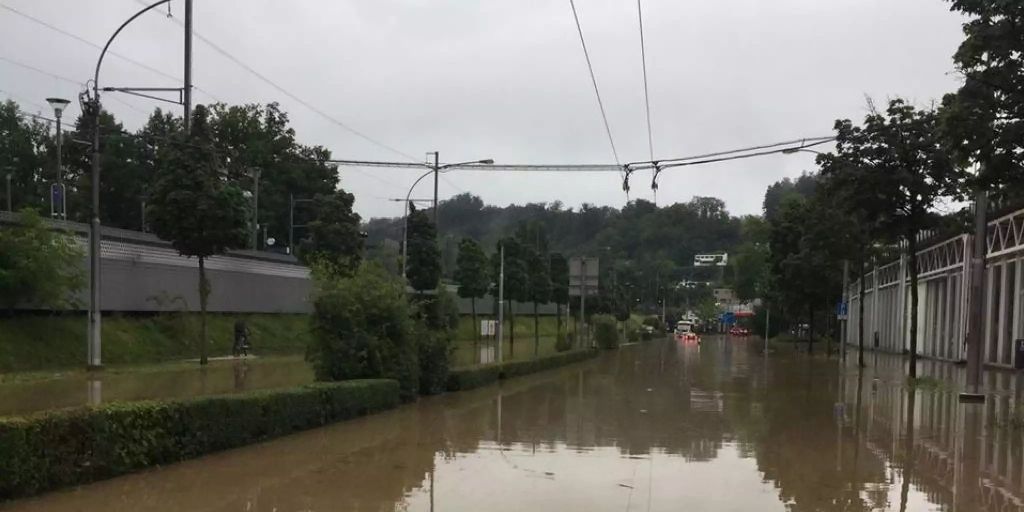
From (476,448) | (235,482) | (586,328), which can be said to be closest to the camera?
(235,482)

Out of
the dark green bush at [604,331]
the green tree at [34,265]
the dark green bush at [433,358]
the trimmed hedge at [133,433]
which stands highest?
the green tree at [34,265]

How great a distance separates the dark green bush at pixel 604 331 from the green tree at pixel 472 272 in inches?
381

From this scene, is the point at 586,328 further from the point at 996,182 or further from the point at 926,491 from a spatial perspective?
the point at 926,491

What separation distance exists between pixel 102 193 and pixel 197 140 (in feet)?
118

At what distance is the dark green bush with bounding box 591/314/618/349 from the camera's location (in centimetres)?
5634

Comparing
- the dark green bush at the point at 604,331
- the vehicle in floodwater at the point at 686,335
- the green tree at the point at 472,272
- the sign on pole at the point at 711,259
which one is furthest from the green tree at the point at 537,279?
the sign on pole at the point at 711,259

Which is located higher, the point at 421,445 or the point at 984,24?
the point at 984,24

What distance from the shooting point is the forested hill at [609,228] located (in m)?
79.4

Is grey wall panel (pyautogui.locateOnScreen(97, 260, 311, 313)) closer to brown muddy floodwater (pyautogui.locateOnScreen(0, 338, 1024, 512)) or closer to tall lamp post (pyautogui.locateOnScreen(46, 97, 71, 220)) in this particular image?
tall lamp post (pyautogui.locateOnScreen(46, 97, 71, 220))

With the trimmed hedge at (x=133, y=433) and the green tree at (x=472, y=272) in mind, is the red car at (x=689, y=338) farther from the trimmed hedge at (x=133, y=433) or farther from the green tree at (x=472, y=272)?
the trimmed hedge at (x=133, y=433)

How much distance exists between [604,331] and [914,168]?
109 ft

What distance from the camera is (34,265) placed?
1013 inches


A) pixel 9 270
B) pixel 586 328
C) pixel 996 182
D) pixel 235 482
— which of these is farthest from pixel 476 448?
pixel 586 328

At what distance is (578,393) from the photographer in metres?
24.3
